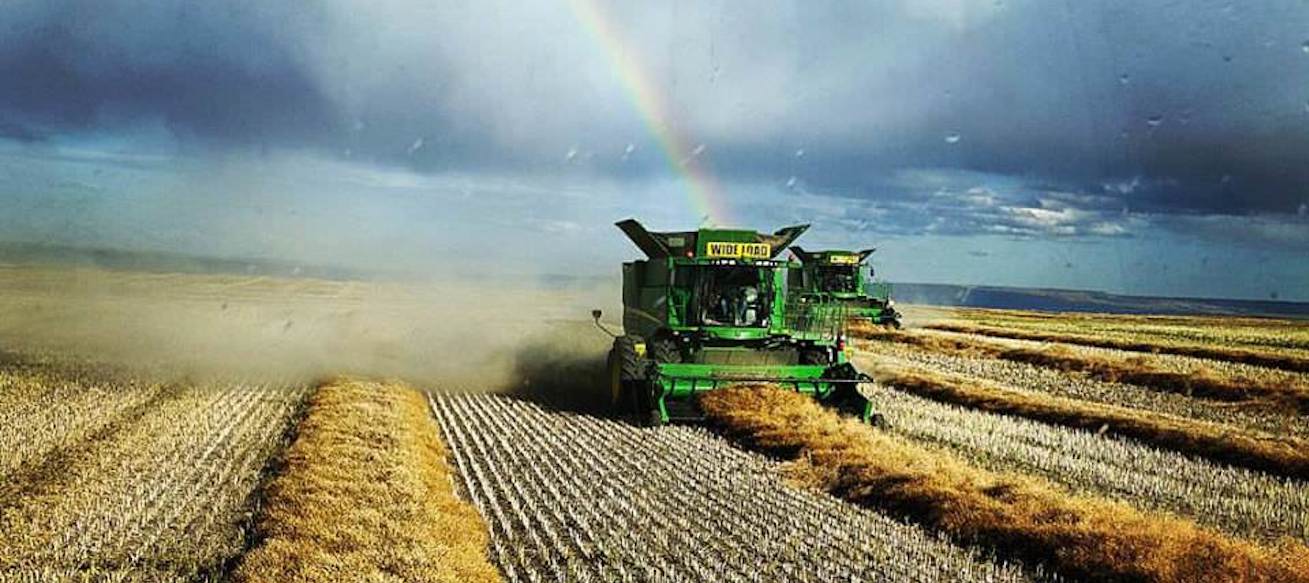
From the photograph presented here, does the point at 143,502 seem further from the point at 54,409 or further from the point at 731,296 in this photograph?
the point at 731,296

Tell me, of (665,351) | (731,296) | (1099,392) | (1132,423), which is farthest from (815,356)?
(1099,392)

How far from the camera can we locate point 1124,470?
46.2 feet

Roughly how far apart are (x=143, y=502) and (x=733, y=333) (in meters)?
10.8

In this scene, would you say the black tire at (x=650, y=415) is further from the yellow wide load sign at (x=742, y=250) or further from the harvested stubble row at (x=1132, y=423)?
the harvested stubble row at (x=1132, y=423)

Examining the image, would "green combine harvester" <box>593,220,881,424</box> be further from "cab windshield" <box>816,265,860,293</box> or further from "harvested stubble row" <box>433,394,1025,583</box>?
"cab windshield" <box>816,265,860,293</box>

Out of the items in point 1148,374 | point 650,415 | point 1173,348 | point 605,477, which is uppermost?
point 1173,348

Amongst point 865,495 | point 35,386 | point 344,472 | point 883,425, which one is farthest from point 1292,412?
point 35,386

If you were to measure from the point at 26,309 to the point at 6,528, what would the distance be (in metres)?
42.2

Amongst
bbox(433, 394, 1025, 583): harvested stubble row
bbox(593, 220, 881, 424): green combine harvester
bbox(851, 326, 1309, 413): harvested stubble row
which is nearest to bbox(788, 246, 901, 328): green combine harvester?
bbox(851, 326, 1309, 413): harvested stubble row

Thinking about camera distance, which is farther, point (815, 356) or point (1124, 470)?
point (815, 356)

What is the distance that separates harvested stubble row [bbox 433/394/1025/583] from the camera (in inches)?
344

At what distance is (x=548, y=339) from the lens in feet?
94.0

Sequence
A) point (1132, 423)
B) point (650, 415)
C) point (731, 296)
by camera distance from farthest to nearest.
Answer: point (731, 296) → point (1132, 423) → point (650, 415)

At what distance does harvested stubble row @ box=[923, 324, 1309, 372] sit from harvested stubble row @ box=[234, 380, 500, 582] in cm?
2759
